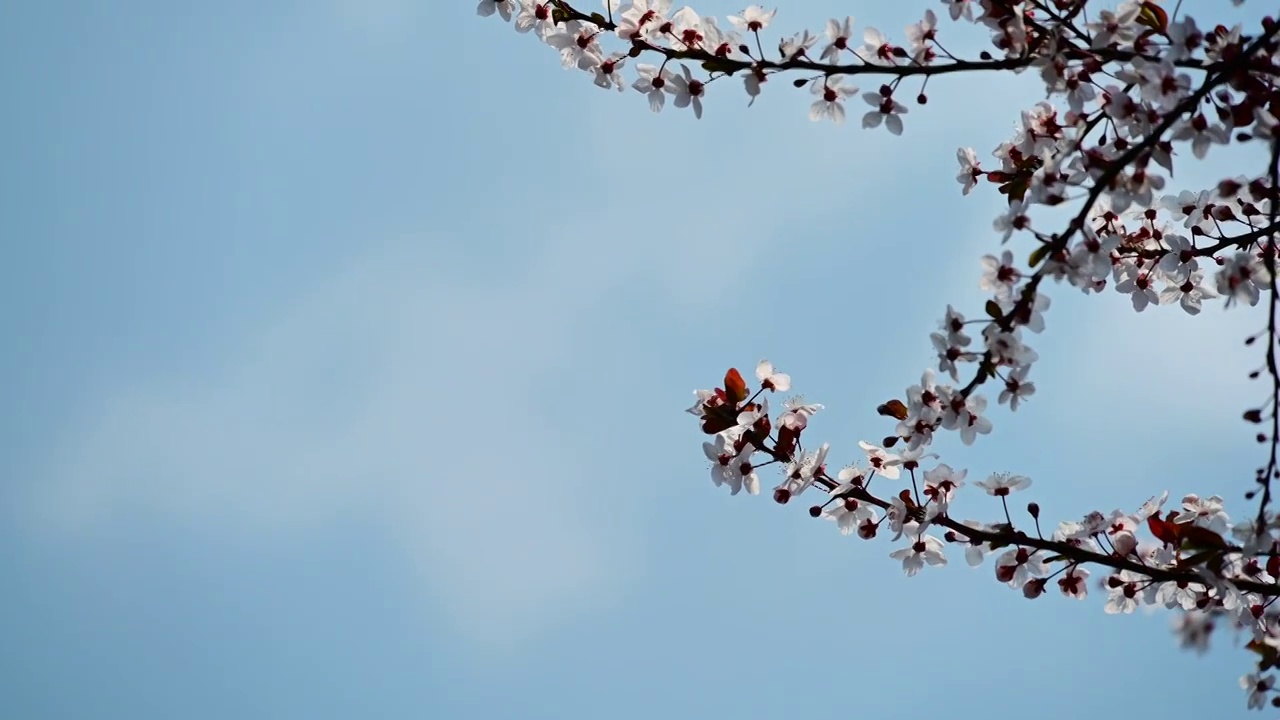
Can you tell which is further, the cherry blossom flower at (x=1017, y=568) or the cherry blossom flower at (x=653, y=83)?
the cherry blossom flower at (x=653, y=83)

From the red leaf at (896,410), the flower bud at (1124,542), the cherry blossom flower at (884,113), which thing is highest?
the cherry blossom flower at (884,113)

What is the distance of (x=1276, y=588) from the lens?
4.25 m

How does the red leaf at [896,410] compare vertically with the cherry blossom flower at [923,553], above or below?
above

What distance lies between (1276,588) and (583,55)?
397cm

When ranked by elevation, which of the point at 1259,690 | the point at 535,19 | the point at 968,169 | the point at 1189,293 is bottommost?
the point at 1259,690

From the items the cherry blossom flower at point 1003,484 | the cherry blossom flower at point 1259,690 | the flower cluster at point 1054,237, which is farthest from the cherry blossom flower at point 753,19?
the cherry blossom flower at point 1259,690

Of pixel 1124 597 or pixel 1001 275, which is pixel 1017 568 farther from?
pixel 1001 275

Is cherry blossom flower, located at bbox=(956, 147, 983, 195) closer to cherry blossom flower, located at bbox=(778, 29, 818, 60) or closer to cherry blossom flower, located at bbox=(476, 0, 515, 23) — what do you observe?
cherry blossom flower, located at bbox=(778, 29, 818, 60)

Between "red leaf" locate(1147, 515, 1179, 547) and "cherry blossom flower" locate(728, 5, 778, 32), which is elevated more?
"cherry blossom flower" locate(728, 5, 778, 32)

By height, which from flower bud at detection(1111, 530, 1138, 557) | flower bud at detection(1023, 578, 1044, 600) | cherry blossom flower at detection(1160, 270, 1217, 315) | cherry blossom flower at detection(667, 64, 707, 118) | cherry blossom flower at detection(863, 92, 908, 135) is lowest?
flower bud at detection(1023, 578, 1044, 600)

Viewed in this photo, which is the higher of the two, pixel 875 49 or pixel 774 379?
pixel 875 49

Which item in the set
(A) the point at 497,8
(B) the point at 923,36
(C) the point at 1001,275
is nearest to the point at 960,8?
(B) the point at 923,36

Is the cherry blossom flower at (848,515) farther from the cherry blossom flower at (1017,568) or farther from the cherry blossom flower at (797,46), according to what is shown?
the cherry blossom flower at (797,46)

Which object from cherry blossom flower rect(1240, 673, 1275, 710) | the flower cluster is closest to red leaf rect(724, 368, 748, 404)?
the flower cluster
